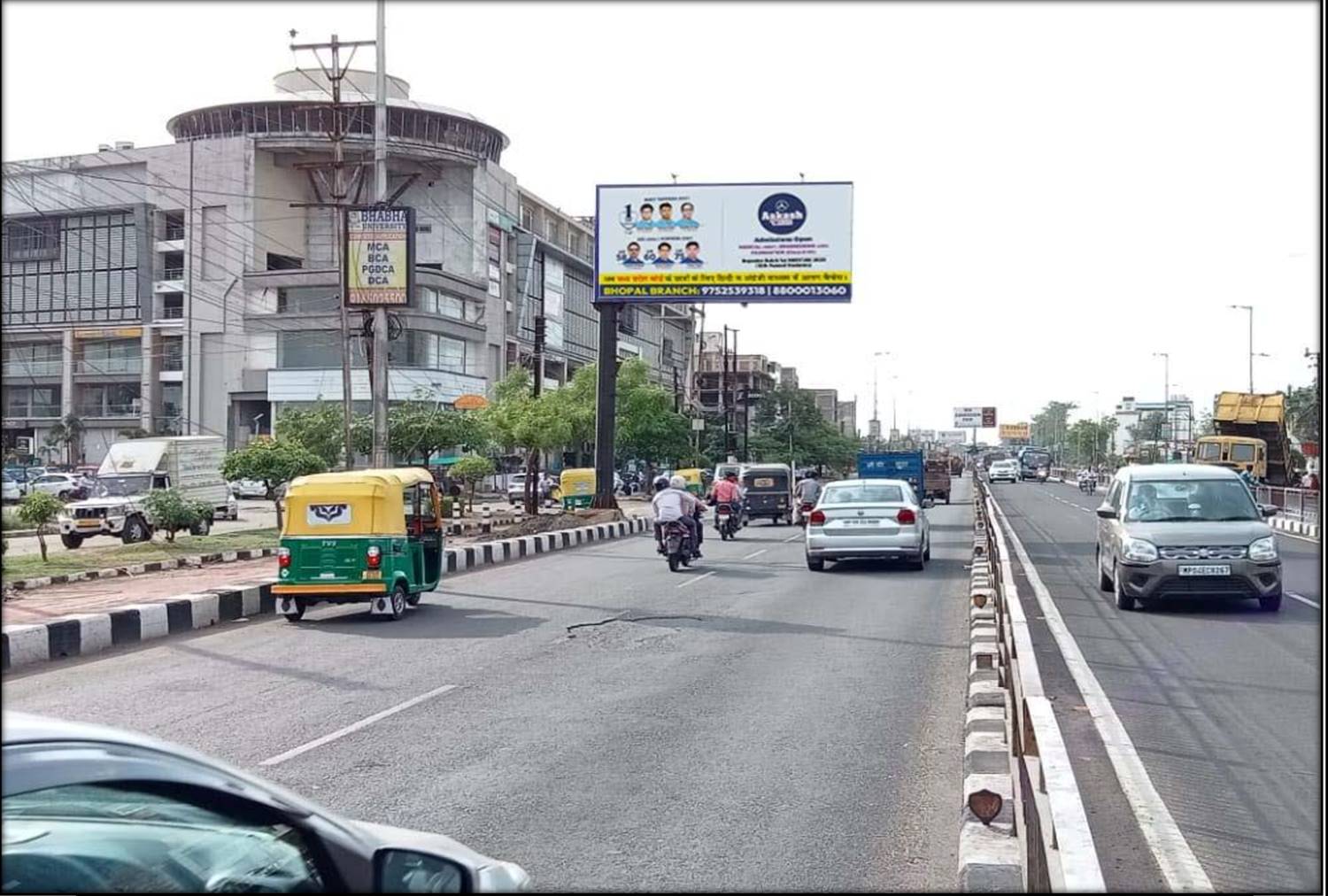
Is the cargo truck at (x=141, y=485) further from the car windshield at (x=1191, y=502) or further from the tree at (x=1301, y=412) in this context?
the tree at (x=1301, y=412)

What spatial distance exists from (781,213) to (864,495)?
507 inches

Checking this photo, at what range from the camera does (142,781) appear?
2.49 meters

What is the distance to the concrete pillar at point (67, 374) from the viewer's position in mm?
50894

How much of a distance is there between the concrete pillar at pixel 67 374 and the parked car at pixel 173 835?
171ft

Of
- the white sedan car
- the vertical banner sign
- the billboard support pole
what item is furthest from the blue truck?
the vertical banner sign

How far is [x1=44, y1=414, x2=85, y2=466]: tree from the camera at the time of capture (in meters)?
46.1

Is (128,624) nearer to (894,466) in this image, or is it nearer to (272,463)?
(272,463)

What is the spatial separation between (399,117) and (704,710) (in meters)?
58.4

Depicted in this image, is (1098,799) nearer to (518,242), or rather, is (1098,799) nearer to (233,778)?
(233,778)

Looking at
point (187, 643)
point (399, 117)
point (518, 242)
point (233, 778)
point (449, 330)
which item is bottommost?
point (187, 643)

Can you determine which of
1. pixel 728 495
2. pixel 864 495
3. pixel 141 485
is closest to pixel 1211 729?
pixel 864 495

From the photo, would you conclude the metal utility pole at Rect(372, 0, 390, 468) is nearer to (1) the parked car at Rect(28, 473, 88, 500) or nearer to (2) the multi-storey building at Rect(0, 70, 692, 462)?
(1) the parked car at Rect(28, 473, 88, 500)

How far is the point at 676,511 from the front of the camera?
20.4 m

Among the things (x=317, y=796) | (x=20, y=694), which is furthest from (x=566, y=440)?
(x=317, y=796)
